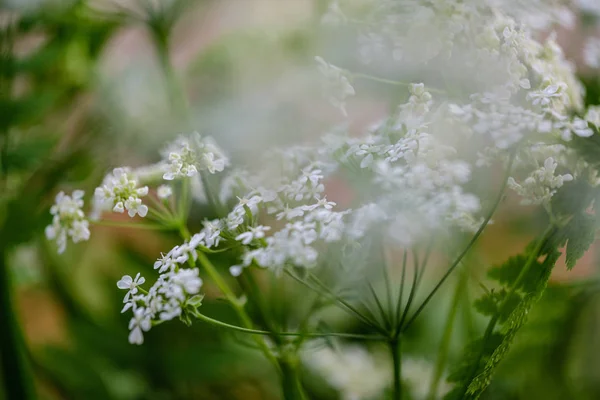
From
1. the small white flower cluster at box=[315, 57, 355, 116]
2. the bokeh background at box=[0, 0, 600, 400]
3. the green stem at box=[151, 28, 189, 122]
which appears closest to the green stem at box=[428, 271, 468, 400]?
the bokeh background at box=[0, 0, 600, 400]

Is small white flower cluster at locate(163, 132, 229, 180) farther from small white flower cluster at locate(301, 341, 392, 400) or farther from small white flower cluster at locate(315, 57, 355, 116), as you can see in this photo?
small white flower cluster at locate(301, 341, 392, 400)

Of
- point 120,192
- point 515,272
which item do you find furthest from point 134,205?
point 515,272

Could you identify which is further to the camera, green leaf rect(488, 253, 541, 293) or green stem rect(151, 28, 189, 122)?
green stem rect(151, 28, 189, 122)

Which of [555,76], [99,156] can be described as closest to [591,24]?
[555,76]

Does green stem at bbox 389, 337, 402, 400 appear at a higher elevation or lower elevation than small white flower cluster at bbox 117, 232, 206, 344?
lower

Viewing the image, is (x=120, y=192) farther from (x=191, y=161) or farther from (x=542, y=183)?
(x=542, y=183)

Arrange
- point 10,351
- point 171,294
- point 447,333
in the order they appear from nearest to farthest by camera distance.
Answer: point 171,294 → point 447,333 → point 10,351

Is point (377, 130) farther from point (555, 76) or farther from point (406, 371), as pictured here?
point (406, 371)
